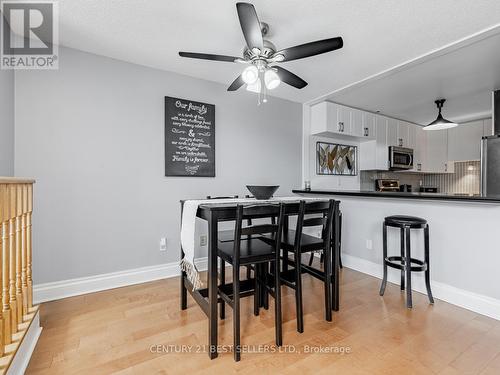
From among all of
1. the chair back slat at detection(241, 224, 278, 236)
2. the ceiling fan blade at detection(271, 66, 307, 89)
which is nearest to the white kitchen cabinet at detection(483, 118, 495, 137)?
the ceiling fan blade at detection(271, 66, 307, 89)

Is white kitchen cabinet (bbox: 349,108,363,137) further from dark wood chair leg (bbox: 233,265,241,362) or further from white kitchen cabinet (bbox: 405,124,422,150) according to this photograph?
dark wood chair leg (bbox: 233,265,241,362)

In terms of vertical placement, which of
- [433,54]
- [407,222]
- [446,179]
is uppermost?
[433,54]

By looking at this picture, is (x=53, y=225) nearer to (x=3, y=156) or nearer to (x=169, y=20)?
(x=3, y=156)

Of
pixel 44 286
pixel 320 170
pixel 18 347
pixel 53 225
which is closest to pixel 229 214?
pixel 18 347

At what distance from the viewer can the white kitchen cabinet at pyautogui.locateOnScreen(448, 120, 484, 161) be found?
15.6 ft

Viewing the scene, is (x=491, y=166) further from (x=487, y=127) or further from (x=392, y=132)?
(x=487, y=127)

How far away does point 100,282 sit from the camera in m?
2.48

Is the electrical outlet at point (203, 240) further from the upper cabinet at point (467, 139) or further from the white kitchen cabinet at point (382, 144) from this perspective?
the upper cabinet at point (467, 139)

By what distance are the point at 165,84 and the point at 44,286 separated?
2318mm

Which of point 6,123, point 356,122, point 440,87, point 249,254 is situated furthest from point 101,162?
point 440,87

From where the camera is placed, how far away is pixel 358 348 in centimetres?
163

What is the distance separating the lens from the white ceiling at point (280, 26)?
1807 mm

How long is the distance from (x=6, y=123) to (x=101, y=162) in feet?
2.39

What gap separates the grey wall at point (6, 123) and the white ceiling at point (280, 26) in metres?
0.60
